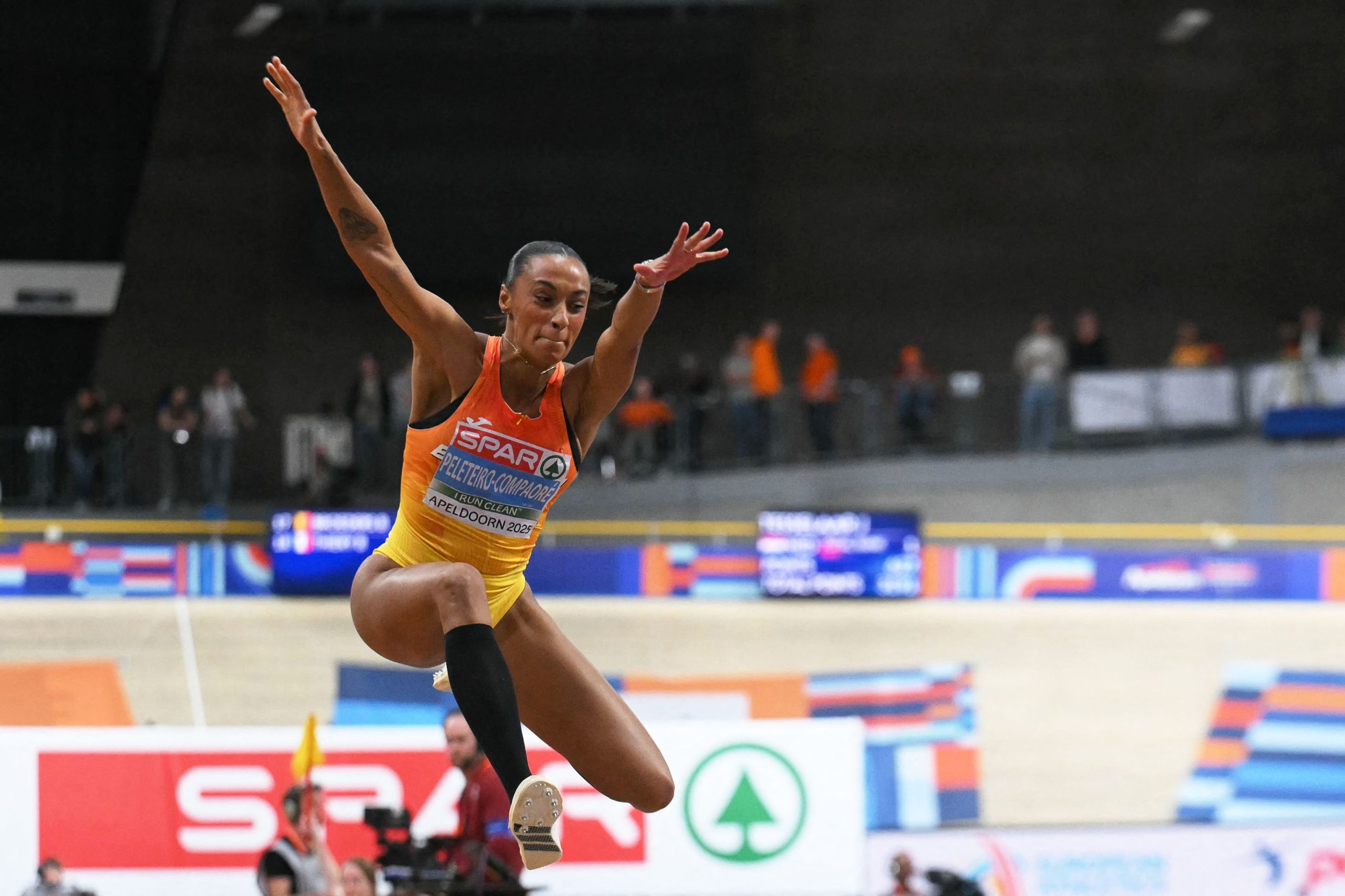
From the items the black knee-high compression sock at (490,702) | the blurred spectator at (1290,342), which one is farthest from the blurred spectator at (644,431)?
the black knee-high compression sock at (490,702)

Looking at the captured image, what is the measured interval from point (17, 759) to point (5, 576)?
10363 millimetres

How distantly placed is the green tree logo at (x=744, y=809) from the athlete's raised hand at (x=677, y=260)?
5.32m

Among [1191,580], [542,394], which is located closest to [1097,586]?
[1191,580]

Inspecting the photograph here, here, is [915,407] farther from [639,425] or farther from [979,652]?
[979,652]

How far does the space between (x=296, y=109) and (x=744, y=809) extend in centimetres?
591

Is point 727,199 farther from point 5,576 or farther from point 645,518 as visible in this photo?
point 5,576

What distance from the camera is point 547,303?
4625 mm

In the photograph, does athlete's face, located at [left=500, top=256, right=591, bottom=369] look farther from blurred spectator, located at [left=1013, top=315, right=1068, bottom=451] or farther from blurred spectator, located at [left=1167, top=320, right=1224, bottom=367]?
blurred spectator, located at [left=1167, top=320, right=1224, bottom=367]

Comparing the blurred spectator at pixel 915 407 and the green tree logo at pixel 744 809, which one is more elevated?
the blurred spectator at pixel 915 407

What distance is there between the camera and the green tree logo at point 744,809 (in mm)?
9438

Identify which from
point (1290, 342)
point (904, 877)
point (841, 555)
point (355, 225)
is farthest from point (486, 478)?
point (1290, 342)

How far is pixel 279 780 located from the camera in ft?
30.4

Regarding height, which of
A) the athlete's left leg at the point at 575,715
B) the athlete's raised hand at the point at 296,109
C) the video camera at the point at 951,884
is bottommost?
the video camera at the point at 951,884

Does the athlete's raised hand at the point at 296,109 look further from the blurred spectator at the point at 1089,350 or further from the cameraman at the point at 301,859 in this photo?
the blurred spectator at the point at 1089,350
